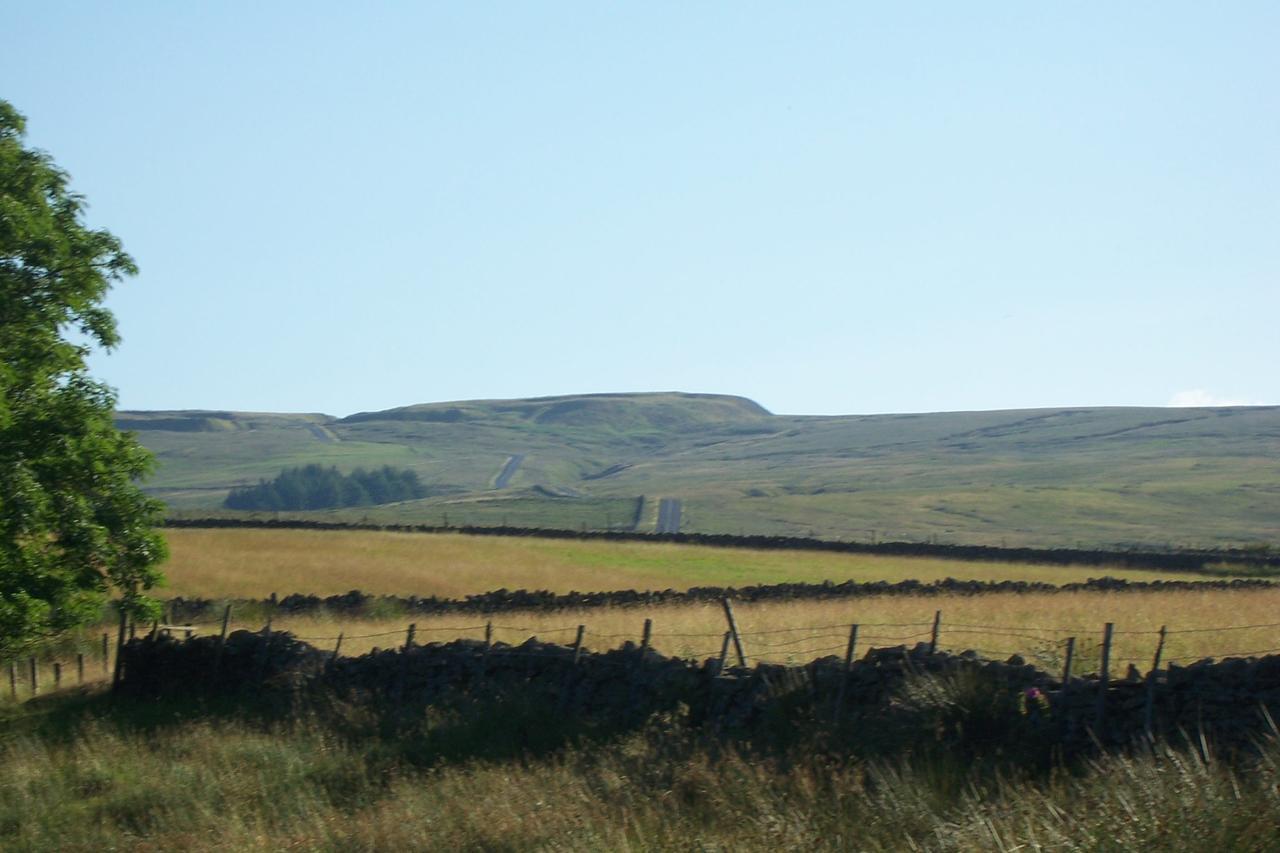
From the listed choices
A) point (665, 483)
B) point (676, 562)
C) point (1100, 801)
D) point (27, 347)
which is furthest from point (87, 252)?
point (665, 483)

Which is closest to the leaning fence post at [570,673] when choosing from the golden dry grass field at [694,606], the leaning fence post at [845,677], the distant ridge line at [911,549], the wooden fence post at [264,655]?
the golden dry grass field at [694,606]

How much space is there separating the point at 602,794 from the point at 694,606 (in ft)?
68.0

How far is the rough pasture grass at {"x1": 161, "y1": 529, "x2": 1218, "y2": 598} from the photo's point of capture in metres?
43.8

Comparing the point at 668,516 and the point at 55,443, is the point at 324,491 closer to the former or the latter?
the point at 668,516

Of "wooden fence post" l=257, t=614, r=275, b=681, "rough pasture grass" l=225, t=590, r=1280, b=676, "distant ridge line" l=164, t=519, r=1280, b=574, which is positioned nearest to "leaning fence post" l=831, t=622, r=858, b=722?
"rough pasture grass" l=225, t=590, r=1280, b=676

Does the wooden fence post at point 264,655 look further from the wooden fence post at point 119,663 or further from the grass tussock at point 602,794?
the wooden fence post at point 119,663

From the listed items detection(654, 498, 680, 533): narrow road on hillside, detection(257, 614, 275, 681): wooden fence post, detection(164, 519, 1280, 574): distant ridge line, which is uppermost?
detection(257, 614, 275, 681): wooden fence post

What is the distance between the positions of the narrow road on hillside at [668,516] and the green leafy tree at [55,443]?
2869 inches

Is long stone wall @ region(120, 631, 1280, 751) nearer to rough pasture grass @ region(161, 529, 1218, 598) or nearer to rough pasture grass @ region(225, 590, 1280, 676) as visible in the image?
rough pasture grass @ region(225, 590, 1280, 676)

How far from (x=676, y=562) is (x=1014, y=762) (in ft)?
136

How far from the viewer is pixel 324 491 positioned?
162 m

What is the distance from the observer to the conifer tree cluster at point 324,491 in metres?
156

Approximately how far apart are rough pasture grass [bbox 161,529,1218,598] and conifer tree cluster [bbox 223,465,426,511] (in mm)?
97094

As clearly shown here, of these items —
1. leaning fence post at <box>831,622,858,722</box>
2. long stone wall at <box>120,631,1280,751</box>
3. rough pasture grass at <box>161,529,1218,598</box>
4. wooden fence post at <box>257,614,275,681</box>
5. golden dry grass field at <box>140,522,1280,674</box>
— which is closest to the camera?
long stone wall at <box>120,631,1280,751</box>
